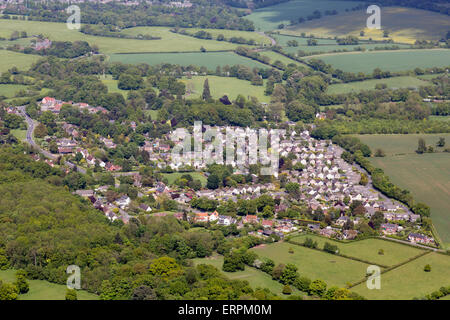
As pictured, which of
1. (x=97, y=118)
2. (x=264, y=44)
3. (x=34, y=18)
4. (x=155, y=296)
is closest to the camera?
(x=155, y=296)

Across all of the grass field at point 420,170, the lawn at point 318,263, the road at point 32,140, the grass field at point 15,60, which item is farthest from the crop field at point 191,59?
the lawn at point 318,263

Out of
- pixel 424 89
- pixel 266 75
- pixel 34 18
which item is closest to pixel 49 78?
pixel 266 75

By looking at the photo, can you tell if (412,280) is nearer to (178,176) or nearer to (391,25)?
(178,176)

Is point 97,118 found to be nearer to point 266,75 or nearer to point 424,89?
point 266,75

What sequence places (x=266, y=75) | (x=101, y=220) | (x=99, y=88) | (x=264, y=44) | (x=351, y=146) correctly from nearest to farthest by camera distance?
(x=101, y=220)
(x=351, y=146)
(x=99, y=88)
(x=266, y=75)
(x=264, y=44)

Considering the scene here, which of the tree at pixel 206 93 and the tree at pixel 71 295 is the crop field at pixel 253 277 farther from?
the tree at pixel 206 93
